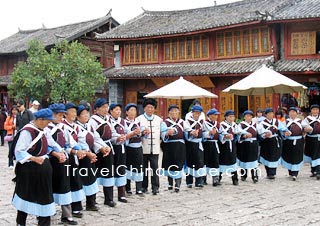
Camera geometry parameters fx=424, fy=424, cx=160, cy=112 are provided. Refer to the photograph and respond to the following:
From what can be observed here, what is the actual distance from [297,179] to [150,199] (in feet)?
12.5

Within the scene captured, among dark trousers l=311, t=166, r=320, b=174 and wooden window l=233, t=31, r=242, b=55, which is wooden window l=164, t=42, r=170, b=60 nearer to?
wooden window l=233, t=31, r=242, b=55

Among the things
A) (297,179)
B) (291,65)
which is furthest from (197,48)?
(297,179)

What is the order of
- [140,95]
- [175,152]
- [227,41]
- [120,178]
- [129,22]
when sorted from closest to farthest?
[120,178] → [175,152] → [227,41] → [140,95] → [129,22]

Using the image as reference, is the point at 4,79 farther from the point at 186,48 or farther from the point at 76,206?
the point at 76,206

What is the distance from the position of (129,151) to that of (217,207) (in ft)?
6.09

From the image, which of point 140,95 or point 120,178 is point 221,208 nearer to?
point 120,178

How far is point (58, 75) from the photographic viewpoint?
19031mm

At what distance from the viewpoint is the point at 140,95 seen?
20.8m

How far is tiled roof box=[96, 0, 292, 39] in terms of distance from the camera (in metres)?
17.4

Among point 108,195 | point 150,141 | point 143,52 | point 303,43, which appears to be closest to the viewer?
point 108,195

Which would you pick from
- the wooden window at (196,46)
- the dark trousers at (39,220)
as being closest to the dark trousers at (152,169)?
the dark trousers at (39,220)

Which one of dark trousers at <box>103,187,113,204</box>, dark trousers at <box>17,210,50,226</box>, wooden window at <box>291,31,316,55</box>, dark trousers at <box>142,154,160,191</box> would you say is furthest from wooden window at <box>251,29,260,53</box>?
dark trousers at <box>17,210,50,226</box>

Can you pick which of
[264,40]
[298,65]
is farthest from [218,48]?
[298,65]

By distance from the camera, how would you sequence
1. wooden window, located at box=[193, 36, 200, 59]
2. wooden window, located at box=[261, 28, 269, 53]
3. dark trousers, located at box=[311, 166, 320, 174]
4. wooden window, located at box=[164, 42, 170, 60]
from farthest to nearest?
wooden window, located at box=[164, 42, 170, 60] < wooden window, located at box=[193, 36, 200, 59] < wooden window, located at box=[261, 28, 269, 53] < dark trousers, located at box=[311, 166, 320, 174]
